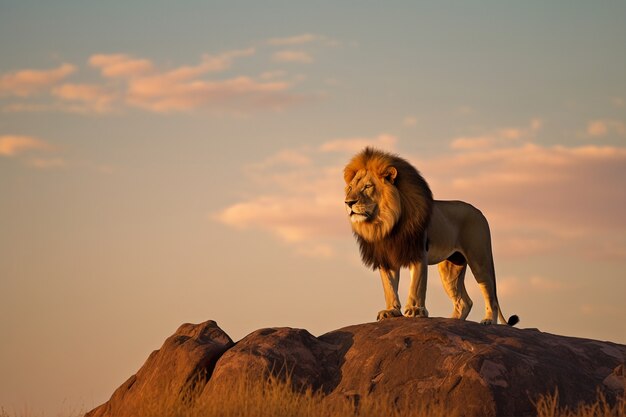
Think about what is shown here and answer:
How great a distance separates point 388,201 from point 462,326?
6.19 ft

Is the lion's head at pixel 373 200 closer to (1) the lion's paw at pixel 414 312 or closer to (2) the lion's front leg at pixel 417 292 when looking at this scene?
(2) the lion's front leg at pixel 417 292

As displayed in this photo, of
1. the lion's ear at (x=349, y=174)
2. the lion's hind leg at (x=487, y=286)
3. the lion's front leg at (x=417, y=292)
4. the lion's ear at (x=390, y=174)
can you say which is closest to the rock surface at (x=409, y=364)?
the lion's front leg at (x=417, y=292)

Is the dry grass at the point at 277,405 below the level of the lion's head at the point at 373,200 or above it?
below

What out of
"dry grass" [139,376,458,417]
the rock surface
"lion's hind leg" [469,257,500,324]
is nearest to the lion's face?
the rock surface

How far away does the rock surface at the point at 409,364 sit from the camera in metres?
10.9

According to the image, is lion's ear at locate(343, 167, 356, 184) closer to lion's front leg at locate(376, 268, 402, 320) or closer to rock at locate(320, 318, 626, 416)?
lion's front leg at locate(376, 268, 402, 320)

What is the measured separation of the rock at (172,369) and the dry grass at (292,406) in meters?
0.47

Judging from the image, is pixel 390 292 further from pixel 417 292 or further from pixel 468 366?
pixel 468 366

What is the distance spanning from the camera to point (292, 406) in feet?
35.0

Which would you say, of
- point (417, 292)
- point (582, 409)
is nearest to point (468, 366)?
point (582, 409)

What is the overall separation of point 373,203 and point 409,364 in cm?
244

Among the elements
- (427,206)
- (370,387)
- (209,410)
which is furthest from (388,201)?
(209,410)

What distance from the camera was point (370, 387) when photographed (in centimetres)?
1124

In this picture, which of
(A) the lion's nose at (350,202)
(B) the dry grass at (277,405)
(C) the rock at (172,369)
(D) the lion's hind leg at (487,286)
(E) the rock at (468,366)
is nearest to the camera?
(B) the dry grass at (277,405)
